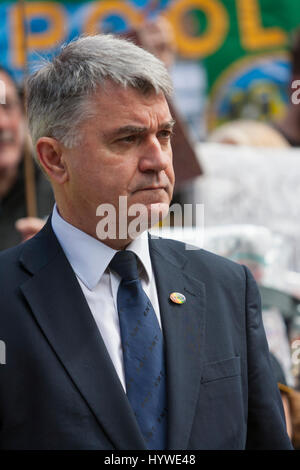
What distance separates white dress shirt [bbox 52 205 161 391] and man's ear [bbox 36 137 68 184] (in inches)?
3.3

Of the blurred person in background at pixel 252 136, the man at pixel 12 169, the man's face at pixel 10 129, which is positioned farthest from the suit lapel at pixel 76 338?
the blurred person in background at pixel 252 136

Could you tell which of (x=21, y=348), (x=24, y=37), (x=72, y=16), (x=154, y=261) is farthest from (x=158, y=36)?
(x=21, y=348)

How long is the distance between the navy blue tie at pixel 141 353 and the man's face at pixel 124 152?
0.13 meters

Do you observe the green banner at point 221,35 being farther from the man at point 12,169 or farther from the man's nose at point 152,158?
the man's nose at point 152,158

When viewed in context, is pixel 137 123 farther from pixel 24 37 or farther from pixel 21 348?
pixel 24 37

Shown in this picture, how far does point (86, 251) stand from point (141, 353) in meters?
0.22

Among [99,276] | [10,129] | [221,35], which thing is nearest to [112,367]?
[99,276]

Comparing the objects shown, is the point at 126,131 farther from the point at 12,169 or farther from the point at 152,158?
the point at 12,169

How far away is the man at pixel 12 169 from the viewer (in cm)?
299

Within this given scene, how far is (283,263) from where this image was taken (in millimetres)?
2756

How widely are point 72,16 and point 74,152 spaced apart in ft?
12.8

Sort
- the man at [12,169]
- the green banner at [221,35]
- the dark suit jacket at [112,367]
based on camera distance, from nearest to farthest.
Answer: the dark suit jacket at [112,367], the man at [12,169], the green banner at [221,35]

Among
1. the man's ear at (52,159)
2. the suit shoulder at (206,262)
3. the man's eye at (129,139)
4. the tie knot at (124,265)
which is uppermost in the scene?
the man's eye at (129,139)

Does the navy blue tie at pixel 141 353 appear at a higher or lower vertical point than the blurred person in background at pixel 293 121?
lower
